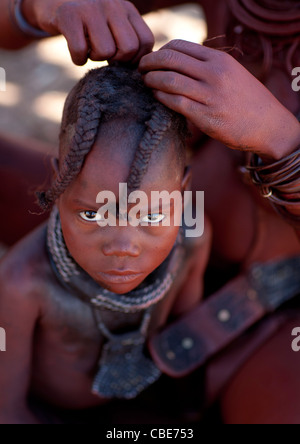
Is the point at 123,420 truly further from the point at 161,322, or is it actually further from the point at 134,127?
the point at 134,127

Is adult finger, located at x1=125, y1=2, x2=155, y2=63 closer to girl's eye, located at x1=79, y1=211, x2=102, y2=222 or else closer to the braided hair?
the braided hair

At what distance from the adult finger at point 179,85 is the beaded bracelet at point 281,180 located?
22 cm

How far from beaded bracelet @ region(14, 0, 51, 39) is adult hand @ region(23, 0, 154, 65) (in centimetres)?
26

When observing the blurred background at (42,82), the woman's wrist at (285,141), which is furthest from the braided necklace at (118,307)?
the blurred background at (42,82)

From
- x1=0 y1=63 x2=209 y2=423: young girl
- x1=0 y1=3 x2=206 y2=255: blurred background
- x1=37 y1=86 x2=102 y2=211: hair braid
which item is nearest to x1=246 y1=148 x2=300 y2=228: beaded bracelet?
x1=0 y1=63 x2=209 y2=423: young girl

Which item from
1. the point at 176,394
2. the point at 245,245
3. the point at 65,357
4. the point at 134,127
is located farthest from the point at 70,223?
the point at 176,394

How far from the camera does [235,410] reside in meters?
1.35

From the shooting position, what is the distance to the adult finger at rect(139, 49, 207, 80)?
2.91ft

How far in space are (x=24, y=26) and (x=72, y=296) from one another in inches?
25.7

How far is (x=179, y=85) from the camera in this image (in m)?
0.88

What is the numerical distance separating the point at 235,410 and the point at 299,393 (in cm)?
20

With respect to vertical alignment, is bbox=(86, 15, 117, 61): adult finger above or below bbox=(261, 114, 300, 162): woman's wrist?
above

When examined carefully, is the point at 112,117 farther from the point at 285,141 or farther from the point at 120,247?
the point at 285,141

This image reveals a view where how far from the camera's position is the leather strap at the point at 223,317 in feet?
4.54
